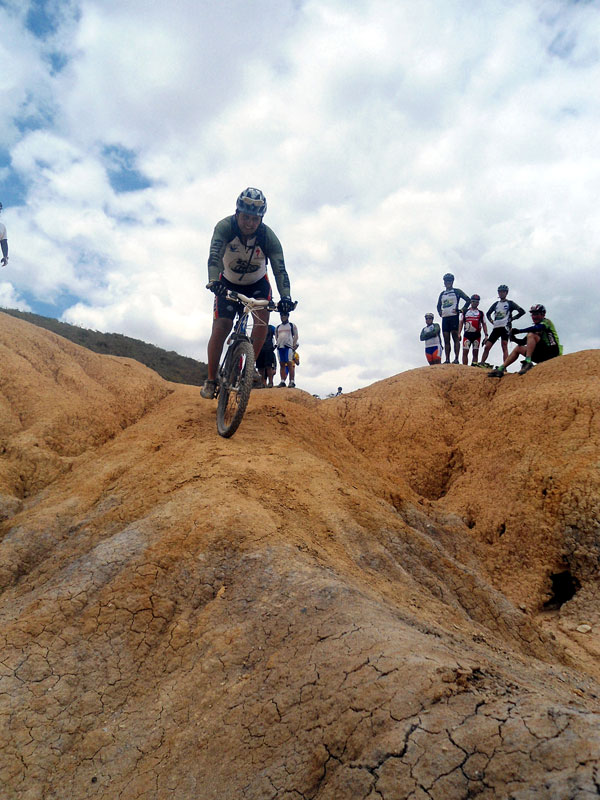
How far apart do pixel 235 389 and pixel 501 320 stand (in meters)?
7.62

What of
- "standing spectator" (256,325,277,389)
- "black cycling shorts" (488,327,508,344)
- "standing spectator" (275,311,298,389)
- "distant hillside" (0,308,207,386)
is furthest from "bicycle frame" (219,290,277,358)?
"distant hillside" (0,308,207,386)

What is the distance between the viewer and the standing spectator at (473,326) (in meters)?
11.1

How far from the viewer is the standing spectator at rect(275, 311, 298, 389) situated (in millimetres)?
11250

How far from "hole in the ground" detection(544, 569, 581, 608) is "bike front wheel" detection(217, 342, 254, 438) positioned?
136 inches

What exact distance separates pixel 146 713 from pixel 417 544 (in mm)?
2547

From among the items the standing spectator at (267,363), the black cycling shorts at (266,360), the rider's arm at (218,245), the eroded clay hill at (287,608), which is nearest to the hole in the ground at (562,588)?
the eroded clay hill at (287,608)

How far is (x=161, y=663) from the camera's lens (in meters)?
2.35

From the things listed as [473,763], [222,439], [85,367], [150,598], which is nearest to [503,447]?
[222,439]

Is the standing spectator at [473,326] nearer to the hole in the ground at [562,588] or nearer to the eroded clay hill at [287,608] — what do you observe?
the eroded clay hill at [287,608]

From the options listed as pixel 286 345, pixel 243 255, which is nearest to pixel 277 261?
pixel 243 255

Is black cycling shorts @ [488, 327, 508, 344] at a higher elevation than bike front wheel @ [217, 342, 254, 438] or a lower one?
higher

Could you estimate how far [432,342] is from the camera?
11.9m

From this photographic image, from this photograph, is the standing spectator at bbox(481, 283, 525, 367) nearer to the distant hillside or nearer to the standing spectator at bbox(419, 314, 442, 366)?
the standing spectator at bbox(419, 314, 442, 366)

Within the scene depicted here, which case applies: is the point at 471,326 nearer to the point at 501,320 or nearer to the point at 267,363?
the point at 501,320
